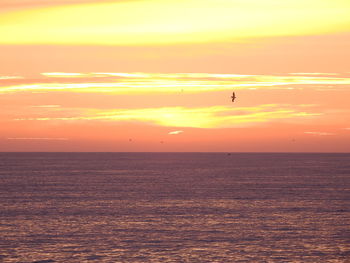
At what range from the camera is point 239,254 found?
69.7 metres

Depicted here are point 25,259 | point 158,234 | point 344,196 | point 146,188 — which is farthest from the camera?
point 146,188

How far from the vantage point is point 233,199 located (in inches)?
4975

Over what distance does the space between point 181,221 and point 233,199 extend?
35.6m

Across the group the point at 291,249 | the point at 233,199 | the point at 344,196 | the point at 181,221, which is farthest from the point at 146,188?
the point at 291,249

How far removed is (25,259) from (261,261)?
24459mm

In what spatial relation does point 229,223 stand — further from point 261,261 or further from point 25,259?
point 25,259

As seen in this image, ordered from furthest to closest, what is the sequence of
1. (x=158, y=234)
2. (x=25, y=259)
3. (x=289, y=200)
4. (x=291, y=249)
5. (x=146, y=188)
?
(x=146, y=188) → (x=289, y=200) → (x=158, y=234) → (x=291, y=249) → (x=25, y=259)

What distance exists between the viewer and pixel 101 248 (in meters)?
72.6

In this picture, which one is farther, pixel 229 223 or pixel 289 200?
pixel 289 200

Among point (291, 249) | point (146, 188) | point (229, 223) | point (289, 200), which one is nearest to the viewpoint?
point (291, 249)

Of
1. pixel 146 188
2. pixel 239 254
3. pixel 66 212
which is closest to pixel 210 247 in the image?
pixel 239 254

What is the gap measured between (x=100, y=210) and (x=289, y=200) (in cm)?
3855

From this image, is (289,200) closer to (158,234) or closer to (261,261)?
(158,234)

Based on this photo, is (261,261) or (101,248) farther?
(101,248)
